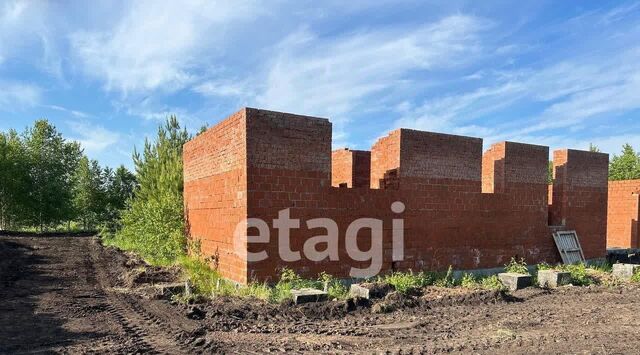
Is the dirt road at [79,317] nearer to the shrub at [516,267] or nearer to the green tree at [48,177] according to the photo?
the shrub at [516,267]

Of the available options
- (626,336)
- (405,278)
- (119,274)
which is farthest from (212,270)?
(626,336)

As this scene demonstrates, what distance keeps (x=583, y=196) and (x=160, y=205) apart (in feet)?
44.0

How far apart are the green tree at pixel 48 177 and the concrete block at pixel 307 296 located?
31800mm

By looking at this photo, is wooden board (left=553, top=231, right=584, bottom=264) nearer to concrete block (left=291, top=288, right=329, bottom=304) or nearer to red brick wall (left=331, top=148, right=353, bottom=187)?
red brick wall (left=331, top=148, right=353, bottom=187)

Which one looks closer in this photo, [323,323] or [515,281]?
[323,323]

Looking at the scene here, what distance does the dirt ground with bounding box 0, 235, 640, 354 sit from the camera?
5094 mm

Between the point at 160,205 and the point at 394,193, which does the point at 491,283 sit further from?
the point at 160,205

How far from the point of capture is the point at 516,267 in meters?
10.7

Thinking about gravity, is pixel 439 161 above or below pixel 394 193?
above

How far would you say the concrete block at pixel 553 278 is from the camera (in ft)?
32.0

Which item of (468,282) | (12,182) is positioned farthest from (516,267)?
(12,182)

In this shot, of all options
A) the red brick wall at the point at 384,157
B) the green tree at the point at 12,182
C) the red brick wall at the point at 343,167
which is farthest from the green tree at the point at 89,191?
the red brick wall at the point at 384,157

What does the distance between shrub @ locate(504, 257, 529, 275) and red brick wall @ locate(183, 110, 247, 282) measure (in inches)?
272

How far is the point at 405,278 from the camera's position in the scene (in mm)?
8953
